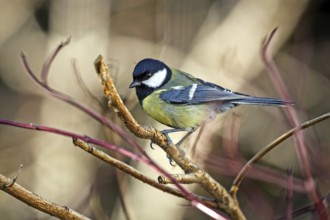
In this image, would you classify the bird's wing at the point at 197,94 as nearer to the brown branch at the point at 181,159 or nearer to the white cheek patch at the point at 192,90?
the white cheek patch at the point at 192,90

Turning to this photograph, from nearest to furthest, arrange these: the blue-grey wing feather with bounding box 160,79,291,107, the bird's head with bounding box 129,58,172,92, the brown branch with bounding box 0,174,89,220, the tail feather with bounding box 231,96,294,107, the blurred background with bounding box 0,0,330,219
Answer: the brown branch with bounding box 0,174,89,220
the tail feather with bounding box 231,96,294,107
the bird's head with bounding box 129,58,172,92
the blue-grey wing feather with bounding box 160,79,291,107
the blurred background with bounding box 0,0,330,219

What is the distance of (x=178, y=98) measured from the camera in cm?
224

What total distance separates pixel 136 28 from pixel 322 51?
158 cm

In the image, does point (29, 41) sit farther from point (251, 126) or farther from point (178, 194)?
point (178, 194)

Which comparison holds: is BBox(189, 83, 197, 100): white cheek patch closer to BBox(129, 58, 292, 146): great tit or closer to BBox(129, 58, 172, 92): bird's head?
BBox(129, 58, 292, 146): great tit

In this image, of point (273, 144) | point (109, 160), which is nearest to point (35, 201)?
point (109, 160)

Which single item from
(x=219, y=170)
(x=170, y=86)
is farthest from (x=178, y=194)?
(x=170, y=86)

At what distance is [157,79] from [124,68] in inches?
101

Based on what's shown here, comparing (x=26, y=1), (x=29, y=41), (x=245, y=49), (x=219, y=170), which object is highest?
(x=26, y=1)

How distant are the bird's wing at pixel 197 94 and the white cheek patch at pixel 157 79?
0.04 metres

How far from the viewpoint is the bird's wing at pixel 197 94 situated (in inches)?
87.3

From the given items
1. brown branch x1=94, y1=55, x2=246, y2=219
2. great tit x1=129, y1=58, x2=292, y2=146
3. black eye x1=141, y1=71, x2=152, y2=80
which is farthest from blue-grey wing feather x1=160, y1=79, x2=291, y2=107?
brown branch x1=94, y1=55, x2=246, y2=219

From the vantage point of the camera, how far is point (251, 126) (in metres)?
4.67

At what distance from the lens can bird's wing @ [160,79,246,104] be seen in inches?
87.3
